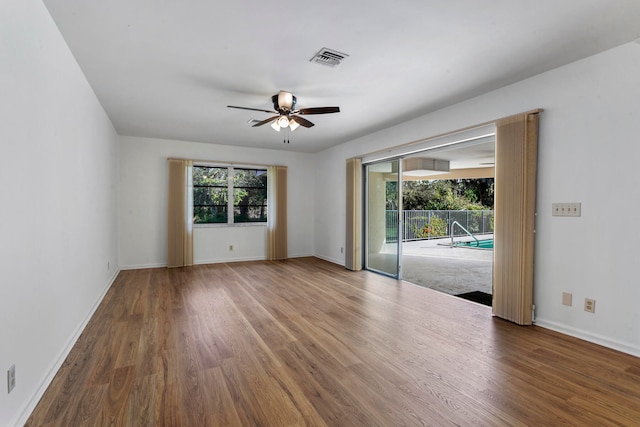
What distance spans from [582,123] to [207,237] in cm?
631

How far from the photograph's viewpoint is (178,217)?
20.2 feet

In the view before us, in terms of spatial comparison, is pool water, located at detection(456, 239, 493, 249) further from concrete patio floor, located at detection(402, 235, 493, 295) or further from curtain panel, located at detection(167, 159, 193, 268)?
curtain panel, located at detection(167, 159, 193, 268)

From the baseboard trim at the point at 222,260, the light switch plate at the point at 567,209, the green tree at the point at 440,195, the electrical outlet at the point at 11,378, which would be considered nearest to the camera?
the electrical outlet at the point at 11,378

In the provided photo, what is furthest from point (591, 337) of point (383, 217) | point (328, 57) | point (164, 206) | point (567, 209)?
point (164, 206)

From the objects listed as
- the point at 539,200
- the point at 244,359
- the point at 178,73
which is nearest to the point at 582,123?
the point at 539,200

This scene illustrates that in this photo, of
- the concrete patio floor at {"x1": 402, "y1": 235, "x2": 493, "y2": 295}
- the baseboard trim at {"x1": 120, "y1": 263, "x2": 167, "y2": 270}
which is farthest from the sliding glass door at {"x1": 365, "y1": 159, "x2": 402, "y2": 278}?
the baseboard trim at {"x1": 120, "y1": 263, "x2": 167, "y2": 270}

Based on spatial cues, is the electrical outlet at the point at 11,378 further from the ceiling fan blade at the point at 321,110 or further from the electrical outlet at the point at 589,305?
the electrical outlet at the point at 589,305

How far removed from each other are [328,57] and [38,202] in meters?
2.48

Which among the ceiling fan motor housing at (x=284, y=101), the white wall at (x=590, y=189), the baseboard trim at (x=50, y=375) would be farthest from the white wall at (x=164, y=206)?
the white wall at (x=590, y=189)

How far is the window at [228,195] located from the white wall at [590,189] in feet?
16.8

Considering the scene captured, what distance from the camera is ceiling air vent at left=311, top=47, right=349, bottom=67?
2.68 m

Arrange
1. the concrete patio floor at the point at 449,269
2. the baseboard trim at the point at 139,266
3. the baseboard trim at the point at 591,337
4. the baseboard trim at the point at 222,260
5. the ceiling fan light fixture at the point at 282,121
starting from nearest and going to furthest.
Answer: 1. the baseboard trim at the point at 591,337
2. the ceiling fan light fixture at the point at 282,121
3. the concrete patio floor at the point at 449,269
4. the baseboard trim at the point at 139,266
5. the baseboard trim at the point at 222,260

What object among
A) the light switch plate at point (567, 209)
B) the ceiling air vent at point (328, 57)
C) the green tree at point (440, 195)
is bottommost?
the light switch plate at point (567, 209)

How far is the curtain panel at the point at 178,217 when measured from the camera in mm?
6129
